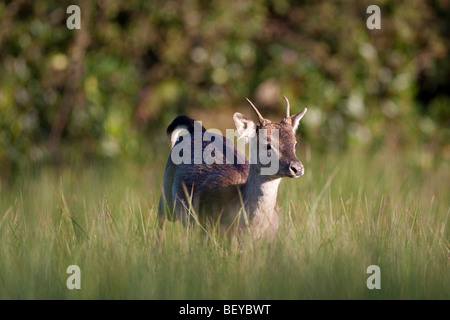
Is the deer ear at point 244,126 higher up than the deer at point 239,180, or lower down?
higher up

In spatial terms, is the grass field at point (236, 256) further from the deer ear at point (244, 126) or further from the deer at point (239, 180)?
the deer ear at point (244, 126)

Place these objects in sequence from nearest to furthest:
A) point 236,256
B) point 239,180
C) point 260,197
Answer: point 236,256 < point 260,197 < point 239,180

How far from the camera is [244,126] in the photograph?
418 centimetres

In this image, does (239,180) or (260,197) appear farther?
(239,180)

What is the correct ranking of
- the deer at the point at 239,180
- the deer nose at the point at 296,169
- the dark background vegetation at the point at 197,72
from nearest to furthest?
the deer nose at the point at 296,169 → the deer at the point at 239,180 → the dark background vegetation at the point at 197,72

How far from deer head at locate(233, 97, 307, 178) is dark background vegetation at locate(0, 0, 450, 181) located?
12.5 ft

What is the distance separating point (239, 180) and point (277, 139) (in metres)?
0.60

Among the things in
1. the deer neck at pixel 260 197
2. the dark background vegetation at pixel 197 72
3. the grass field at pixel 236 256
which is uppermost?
the dark background vegetation at pixel 197 72

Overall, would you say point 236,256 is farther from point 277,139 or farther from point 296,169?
point 277,139

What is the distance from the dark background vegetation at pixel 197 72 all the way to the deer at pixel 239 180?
310 cm

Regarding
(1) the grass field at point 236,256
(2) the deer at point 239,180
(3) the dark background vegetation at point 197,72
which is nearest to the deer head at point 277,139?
(2) the deer at point 239,180

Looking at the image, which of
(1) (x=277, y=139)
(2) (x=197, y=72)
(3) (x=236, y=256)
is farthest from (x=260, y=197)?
(2) (x=197, y=72)

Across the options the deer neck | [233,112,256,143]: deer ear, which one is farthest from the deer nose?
[233,112,256,143]: deer ear

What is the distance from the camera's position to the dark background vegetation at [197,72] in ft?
26.0
